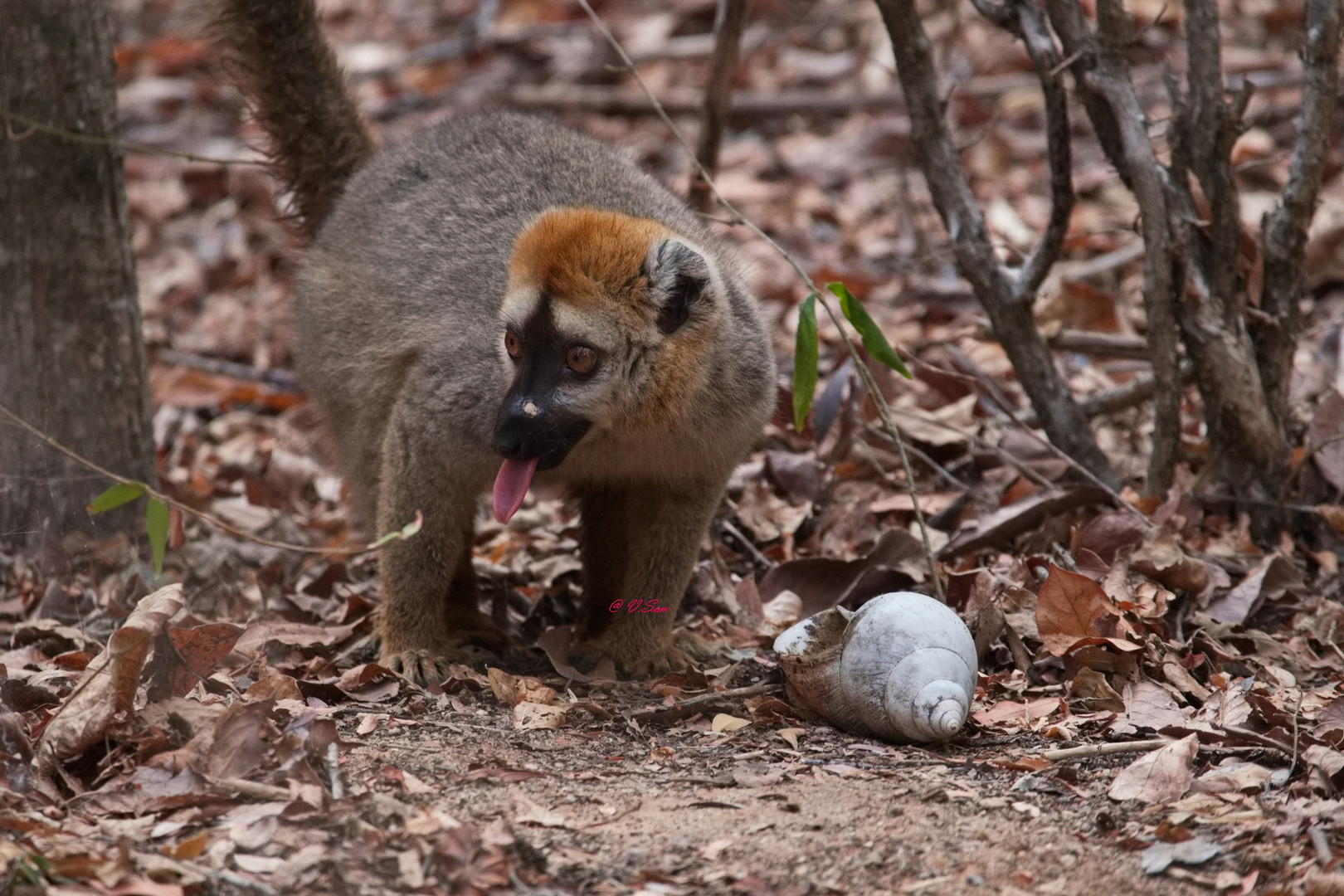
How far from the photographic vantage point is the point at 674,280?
4.71 metres

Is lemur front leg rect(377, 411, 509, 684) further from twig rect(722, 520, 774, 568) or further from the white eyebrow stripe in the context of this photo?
twig rect(722, 520, 774, 568)

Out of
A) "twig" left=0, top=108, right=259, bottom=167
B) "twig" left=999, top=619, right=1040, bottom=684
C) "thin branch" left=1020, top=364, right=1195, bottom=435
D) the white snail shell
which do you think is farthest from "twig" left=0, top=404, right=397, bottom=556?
"thin branch" left=1020, top=364, right=1195, bottom=435

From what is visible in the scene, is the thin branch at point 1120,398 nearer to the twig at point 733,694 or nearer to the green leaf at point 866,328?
the green leaf at point 866,328

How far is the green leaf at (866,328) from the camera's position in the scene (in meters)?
4.74

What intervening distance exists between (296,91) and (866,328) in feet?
9.51

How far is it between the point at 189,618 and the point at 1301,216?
4483mm

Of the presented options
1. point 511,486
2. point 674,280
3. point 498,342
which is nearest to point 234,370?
point 498,342

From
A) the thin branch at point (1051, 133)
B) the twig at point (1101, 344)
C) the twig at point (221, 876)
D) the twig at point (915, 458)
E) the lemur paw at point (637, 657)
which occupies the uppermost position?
the thin branch at point (1051, 133)

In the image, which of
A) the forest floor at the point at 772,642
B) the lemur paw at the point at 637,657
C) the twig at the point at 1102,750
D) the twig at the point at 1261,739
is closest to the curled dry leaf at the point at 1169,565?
the forest floor at the point at 772,642

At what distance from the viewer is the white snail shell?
414cm

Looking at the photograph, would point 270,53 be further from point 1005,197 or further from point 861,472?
point 1005,197

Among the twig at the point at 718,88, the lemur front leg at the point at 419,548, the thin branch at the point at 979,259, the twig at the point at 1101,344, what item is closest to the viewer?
the lemur front leg at the point at 419,548

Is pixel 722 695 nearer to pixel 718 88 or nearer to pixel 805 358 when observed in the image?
pixel 805 358

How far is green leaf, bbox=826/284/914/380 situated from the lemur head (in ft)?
1.51
